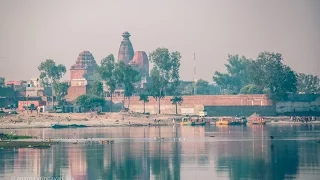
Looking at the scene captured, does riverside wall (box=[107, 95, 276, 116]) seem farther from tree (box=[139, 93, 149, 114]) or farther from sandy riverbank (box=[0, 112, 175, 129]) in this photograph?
sandy riverbank (box=[0, 112, 175, 129])

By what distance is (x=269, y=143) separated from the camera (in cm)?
8188

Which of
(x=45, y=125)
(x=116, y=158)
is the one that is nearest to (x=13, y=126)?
(x=45, y=125)

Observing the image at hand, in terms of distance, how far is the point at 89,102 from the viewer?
152125mm

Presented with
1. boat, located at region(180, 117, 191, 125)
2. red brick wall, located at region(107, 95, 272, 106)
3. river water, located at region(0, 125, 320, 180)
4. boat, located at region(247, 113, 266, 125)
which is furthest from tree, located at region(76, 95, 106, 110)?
river water, located at region(0, 125, 320, 180)

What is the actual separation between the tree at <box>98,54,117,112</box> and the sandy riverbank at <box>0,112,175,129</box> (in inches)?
368

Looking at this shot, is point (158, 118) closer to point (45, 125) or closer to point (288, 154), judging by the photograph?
point (45, 125)

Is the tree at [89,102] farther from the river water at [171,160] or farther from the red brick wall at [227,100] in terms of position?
the river water at [171,160]

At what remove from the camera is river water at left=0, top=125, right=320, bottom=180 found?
55938 mm

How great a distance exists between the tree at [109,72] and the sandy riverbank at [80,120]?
9355 millimetres

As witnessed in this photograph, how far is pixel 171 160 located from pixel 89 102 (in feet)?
289

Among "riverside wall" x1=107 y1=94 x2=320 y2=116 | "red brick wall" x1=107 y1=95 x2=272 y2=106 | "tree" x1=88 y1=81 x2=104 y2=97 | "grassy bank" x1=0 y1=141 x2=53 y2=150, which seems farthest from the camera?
"tree" x1=88 y1=81 x2=104 y2=97

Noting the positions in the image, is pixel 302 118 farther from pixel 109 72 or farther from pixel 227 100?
pixel 109 72

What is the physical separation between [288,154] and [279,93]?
86.7 metres

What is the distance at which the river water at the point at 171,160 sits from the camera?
184ft
